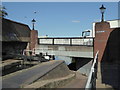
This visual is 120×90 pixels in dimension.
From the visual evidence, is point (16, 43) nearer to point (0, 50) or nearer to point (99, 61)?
point (0, 50)

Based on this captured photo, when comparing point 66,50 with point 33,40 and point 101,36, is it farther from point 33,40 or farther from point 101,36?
point 33,40

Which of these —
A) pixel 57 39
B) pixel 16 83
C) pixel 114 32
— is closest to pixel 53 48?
pixel 57 39

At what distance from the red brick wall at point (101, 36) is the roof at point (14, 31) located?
9.07 metres

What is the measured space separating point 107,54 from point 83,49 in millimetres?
2758

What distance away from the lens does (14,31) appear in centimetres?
1811

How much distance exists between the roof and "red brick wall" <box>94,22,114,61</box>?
9.07m

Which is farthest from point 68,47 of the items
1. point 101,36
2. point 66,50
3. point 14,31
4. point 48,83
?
point 48,83

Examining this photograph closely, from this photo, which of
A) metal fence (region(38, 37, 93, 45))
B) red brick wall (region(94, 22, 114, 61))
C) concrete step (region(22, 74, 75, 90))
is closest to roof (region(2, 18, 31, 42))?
metal fence (region(38, 37, 93, 45))

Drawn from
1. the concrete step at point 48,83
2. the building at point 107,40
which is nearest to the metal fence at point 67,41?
the building at point 107,40

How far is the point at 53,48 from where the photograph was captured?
16.3m

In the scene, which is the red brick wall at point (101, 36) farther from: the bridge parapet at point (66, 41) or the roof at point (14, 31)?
the roof at point (14, 31)

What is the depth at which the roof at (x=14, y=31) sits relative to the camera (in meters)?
16.1

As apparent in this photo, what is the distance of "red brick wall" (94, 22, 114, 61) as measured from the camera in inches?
476

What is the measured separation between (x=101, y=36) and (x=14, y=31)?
421 inches
